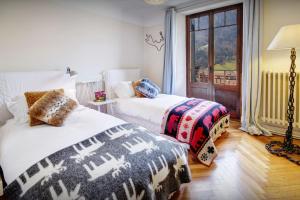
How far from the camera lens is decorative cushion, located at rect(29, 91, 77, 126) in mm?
2168

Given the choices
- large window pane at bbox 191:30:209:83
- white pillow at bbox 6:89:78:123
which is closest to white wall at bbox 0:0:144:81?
→ white pillow at bbox 6:89:78:123

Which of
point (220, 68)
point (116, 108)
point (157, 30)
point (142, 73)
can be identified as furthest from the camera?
point (142, 73)

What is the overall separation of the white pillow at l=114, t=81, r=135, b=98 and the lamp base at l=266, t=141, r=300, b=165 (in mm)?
2310

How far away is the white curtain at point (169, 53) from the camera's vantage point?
159 inches

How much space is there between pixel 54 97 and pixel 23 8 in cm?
142

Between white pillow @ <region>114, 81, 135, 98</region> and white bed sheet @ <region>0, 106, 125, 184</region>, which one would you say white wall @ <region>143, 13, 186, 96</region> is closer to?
white pillow @ <region>114, 81, 135, 98</region>

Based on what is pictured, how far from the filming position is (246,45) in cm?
322

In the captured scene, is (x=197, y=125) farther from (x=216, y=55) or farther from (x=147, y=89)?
(x=216, y=55)

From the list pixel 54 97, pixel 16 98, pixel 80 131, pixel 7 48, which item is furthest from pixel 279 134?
pixel 7 48

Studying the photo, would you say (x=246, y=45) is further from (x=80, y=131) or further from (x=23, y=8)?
(x=23, y=8)

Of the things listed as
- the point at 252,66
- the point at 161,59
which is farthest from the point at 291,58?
the point at 161,59

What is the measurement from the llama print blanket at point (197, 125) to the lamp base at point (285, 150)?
68cm

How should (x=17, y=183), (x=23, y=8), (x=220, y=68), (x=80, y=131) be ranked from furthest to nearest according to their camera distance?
(x=220, y=68)
(x=23, y=8)
(x=80, y=131)
(x=17, y=183)

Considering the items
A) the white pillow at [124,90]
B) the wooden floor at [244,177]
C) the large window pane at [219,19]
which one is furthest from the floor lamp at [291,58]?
the white pillow at [124,90]
